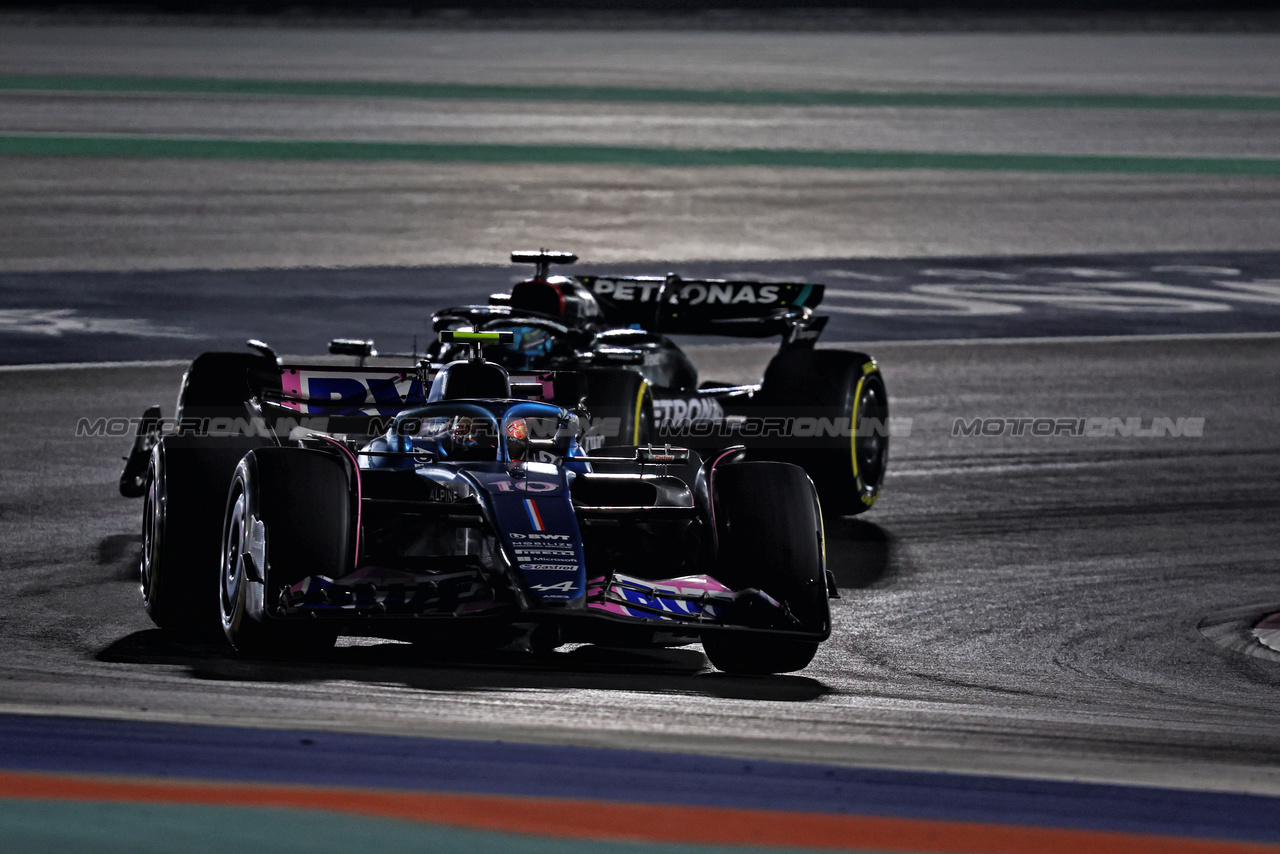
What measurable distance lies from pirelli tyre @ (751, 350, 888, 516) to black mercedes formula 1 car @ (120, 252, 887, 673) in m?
2.07

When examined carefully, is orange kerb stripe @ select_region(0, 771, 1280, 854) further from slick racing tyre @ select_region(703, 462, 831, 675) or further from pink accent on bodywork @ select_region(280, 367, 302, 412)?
pink accent on bodywork @ select_region(280, 367, 302, 412)

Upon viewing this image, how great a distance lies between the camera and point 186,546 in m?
7.86

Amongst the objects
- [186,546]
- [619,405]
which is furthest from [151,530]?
[619,405]

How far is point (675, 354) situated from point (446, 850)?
22.9ft

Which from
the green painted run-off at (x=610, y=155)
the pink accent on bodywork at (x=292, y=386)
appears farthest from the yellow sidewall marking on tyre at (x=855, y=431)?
the green painted run-off at (x=610, y=155)

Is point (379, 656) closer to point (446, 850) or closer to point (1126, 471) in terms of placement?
point (446, 850)

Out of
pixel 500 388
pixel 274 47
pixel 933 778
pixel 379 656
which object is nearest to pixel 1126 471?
pixel 500 388

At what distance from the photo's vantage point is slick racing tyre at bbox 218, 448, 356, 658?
714 centimetres

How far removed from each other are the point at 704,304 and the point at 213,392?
131 inches

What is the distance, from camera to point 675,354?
11500mm

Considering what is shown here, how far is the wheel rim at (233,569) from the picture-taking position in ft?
23.9

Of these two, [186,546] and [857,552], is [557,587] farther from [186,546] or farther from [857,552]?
[857,552]

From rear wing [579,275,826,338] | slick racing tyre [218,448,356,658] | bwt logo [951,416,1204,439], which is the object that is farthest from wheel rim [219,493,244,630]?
bwt logo [951,416,1204,439]

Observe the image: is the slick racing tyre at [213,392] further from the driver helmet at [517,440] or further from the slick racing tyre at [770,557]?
the slick racing tyre at [770,557]
